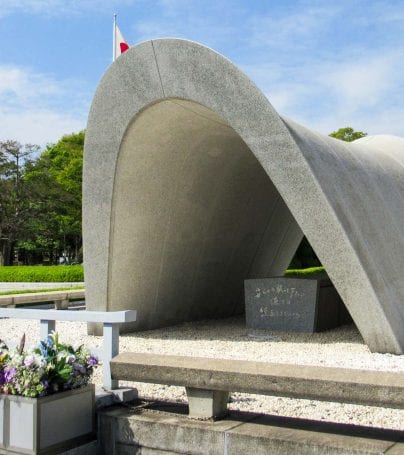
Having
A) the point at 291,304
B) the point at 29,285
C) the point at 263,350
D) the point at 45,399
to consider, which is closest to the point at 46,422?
the point at 45,399

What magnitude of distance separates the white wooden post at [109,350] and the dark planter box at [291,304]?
6.47 meters

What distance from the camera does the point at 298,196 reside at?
345 inches

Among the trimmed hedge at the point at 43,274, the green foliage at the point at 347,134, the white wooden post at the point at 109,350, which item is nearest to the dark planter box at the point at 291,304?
the white wooden post at the point at 109,350

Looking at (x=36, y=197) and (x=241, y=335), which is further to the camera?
(x=36, y=197)

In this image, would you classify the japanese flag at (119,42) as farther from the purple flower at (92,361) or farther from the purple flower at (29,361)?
the purple flower at (29,361)

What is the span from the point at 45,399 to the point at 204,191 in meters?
7.78

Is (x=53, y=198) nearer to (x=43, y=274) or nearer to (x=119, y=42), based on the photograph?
(x=43, y=274)

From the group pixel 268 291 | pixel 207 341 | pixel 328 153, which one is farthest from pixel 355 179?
pixel 207 341

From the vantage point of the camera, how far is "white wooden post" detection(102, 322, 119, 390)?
5.30 meters

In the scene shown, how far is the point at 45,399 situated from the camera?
458cm

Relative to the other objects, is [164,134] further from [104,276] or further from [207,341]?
[207,341]

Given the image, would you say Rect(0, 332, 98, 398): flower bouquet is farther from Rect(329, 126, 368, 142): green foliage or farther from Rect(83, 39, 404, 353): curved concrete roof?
Rect(329, 126, 368, 142): green foliage

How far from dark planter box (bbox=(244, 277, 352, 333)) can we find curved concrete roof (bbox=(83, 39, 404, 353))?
155 cm

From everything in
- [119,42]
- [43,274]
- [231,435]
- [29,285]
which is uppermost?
[119,42]
